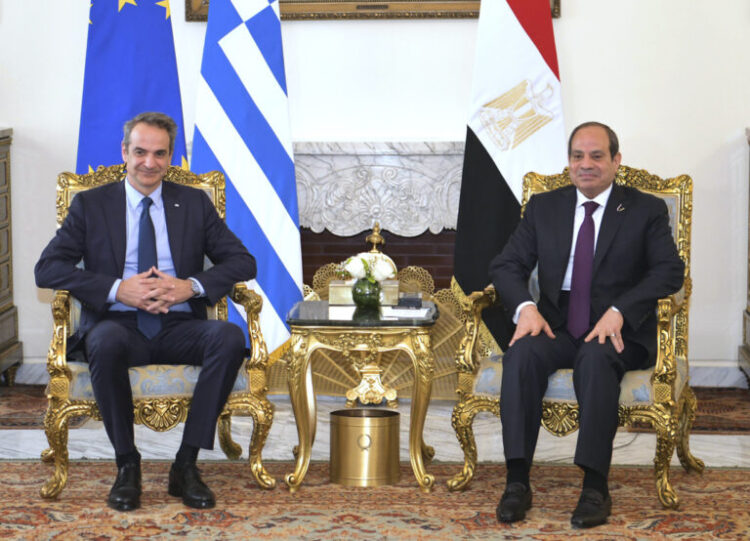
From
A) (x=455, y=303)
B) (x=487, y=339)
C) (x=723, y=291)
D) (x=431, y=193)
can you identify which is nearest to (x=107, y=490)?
(x=487, y=339)

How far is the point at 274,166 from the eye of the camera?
4859mm

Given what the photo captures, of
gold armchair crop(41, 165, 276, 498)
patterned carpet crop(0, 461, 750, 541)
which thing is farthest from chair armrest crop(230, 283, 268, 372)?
patterned carpet crop(0, 461, 750, 541)

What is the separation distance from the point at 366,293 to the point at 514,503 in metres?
0.90

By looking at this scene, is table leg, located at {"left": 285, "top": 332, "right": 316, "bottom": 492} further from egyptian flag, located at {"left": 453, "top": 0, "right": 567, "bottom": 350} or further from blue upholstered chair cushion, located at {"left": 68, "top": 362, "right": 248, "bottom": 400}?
egyptian flag, located at {"left": 453, "top": 0, "right": 567, "bottom": 350}

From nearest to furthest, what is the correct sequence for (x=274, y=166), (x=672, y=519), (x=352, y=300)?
(x=672, y=519), (x=352, y=300), (x=274, y=166)

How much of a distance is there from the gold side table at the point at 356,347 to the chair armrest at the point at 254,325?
97 mm

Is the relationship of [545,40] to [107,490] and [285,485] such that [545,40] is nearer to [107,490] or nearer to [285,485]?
[285,485]

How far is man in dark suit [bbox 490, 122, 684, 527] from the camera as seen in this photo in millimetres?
3289

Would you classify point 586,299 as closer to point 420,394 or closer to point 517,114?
point 420,394

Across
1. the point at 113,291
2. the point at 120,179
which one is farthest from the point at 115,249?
the point at 120,179

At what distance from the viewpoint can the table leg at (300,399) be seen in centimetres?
362

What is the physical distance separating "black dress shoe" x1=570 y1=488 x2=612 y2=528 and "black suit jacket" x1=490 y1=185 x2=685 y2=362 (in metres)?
0.56

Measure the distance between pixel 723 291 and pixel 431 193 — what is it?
161 centimetres

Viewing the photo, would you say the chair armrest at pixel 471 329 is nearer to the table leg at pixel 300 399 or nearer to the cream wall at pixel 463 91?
the table leg at pixel 300 399
